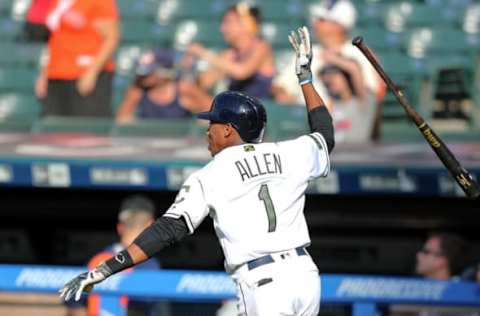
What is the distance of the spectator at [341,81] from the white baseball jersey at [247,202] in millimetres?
2713

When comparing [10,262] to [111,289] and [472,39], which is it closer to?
[111,289]

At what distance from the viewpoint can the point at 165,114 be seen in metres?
7.65

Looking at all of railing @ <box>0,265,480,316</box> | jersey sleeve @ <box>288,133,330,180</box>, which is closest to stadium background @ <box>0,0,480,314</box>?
railing @ <box>0,265,480,316</box>

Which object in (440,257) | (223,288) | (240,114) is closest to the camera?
(240,114)

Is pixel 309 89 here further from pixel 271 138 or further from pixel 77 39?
pixel 77 39

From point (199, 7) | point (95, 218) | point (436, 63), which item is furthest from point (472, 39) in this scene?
point (95, 218)

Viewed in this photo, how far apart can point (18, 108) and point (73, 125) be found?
2.49 feet

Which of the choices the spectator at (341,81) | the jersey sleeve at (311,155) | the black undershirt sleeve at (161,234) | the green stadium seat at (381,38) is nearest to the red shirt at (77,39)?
the spectator at (341,81)

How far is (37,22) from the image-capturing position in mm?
8500

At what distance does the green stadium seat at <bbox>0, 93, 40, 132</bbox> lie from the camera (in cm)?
816

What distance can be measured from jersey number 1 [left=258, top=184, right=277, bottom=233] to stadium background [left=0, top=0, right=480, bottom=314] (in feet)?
7.20

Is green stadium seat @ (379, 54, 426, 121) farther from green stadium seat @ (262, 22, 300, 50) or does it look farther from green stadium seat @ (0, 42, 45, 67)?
green stadium seat @ (0, 42, 45, 67)

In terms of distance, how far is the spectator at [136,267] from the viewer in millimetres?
5824

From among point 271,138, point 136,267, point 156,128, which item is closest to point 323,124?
point 136,267
